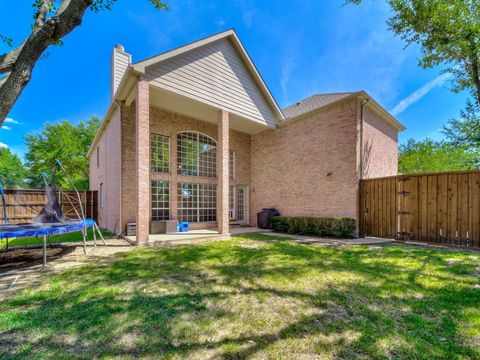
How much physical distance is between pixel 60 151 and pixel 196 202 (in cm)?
2551

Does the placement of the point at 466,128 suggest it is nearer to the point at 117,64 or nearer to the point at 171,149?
the point at 171,149

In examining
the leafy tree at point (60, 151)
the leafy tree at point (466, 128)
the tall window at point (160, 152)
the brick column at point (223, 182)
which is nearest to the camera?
the brick column at point (223, 182)

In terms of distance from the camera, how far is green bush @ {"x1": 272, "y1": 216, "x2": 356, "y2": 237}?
9180 mm

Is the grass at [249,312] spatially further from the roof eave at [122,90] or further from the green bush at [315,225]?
the roof eave at [122,90]

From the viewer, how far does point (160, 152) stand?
11.0 meters

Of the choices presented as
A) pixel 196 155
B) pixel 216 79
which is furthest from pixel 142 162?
pixel 216 79

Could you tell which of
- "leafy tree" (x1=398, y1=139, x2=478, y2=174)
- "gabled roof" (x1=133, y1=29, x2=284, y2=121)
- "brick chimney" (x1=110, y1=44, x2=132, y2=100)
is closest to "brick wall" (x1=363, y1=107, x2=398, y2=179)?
"gabled roof" (x1=133, y1=29, x2=284, y2=121)

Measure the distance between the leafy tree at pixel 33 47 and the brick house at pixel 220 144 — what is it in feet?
11.3

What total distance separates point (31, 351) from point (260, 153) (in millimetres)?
12617

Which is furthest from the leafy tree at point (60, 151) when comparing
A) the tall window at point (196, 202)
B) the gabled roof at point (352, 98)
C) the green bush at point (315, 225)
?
the gabled roof at point (352, 98)

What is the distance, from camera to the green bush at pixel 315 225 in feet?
30.1

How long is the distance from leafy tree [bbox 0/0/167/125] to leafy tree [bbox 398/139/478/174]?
832 inches

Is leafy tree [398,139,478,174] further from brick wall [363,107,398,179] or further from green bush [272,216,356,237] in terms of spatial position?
green bush [272,216,356,237]

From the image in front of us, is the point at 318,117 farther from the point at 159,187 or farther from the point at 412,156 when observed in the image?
the point at 412,156
